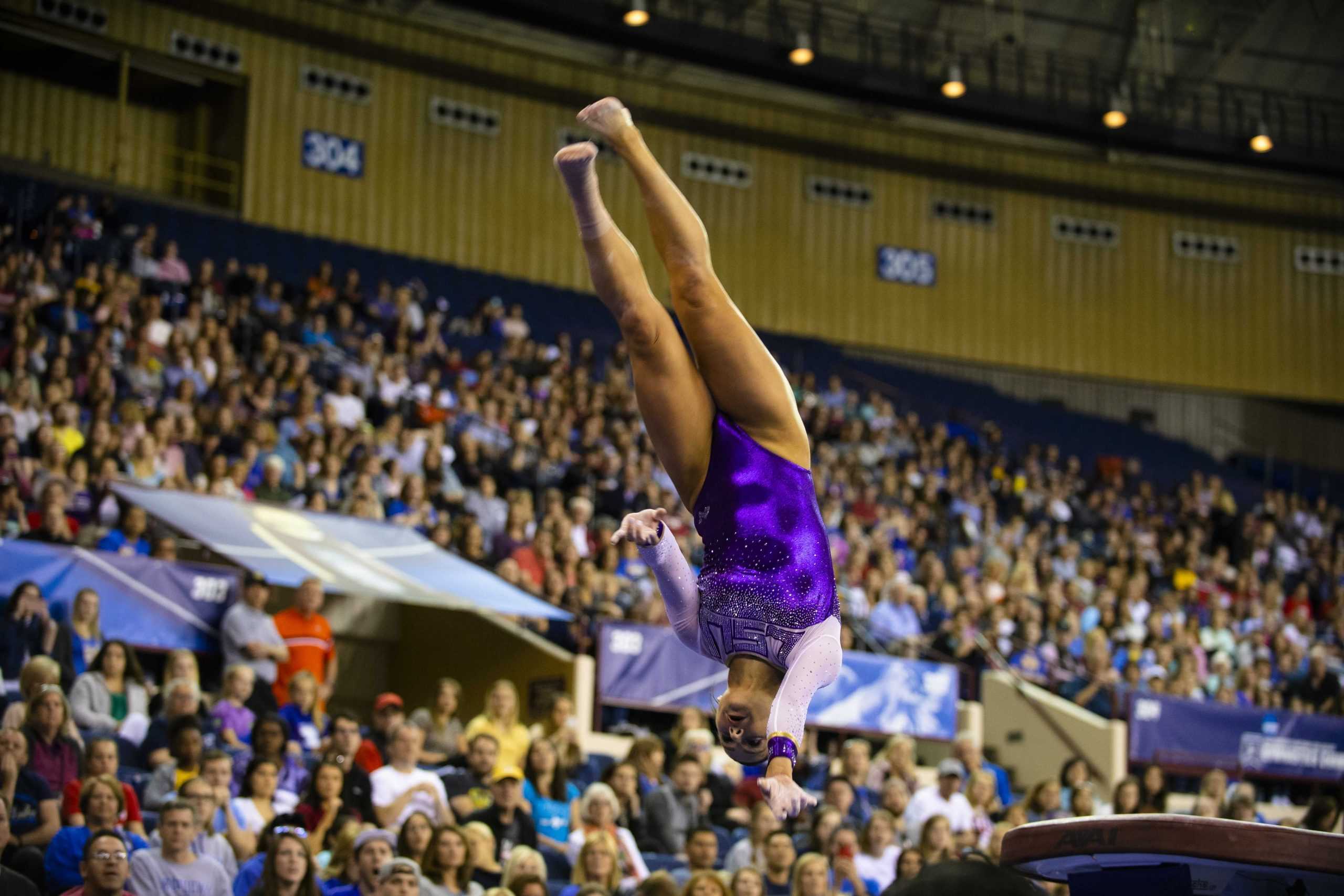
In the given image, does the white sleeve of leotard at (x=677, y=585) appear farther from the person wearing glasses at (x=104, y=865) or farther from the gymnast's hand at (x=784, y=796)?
the person wearing glasses at (x=104, y=865)

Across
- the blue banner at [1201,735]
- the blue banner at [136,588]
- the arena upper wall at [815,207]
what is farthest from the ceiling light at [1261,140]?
the blue banner at [136,588]

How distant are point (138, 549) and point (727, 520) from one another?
6.31 metres

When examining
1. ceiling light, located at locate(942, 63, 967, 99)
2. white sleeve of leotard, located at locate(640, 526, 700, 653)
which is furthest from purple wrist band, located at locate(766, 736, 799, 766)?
ceiling light, located at locate(942, 63, 967, 99)

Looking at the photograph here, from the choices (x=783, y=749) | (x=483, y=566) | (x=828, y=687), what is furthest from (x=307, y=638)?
(x=783, y=749)

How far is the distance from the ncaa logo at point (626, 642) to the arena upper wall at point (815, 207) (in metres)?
9.34

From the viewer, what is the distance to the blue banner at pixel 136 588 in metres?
9.02

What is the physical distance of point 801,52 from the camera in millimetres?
18250

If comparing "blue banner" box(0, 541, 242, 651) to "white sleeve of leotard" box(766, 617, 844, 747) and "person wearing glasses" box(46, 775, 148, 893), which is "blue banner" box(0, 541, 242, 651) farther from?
"white sleeve of leotard" box(766, 617, 844, 747)

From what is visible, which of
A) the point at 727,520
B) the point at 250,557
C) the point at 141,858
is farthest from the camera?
the point at 250,557

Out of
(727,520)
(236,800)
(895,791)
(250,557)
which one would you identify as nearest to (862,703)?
(895,791)

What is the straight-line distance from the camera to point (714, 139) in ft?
70.3

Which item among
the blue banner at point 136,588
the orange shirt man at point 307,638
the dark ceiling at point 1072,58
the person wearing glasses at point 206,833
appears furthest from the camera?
the dark ceiling at point 1072,58

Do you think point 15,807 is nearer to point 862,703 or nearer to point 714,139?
point 862,703

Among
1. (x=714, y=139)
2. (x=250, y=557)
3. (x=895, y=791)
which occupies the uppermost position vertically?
(x=714, y=139)
